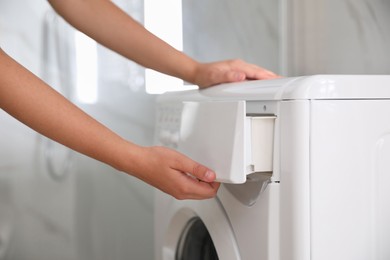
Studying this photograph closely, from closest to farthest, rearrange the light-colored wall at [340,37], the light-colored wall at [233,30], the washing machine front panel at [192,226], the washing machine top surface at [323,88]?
1. the washing machine top surface at [323,88]
2. the washing machine front panel at [192,226]
3. the light-colored wall at [340,37]
4. the light-colored wall at [233,30]

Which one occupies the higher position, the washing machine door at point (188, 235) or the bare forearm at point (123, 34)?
the bare forearm at point (123, 34)

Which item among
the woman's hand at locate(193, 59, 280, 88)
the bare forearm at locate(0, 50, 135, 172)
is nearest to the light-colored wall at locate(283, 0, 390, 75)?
the woman's hand at locate(193, 59, 280, 88)

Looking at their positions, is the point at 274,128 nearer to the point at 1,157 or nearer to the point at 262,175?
the point at 262,175

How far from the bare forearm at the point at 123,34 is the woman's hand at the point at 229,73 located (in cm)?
6

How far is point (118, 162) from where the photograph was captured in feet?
2.87

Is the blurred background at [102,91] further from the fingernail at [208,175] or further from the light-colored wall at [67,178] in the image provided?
the fingernail at [208,175]

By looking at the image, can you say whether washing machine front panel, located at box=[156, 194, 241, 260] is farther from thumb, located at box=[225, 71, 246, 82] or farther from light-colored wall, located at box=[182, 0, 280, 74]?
light-colored wall, located at box=[182, 0, 280, 74]

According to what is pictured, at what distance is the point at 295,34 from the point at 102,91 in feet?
2.11

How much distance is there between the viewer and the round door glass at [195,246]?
128cm

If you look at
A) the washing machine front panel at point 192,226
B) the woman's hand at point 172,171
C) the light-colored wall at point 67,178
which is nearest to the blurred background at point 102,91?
the light-colored wall at point 67,178

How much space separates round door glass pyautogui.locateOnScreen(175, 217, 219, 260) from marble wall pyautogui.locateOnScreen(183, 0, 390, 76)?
2.01ft

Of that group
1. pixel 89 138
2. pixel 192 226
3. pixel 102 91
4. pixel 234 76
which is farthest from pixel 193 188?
pixel 102 91

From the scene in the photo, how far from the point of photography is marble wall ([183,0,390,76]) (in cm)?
147

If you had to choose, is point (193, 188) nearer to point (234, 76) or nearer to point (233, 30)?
point (234, 76)
